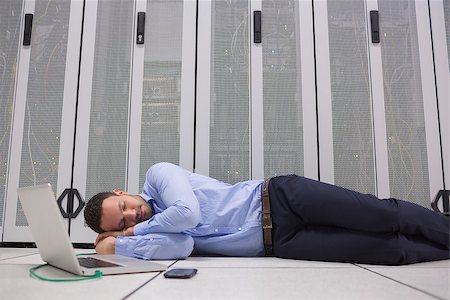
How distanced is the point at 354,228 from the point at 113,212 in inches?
47.7

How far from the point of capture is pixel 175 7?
10.6ft

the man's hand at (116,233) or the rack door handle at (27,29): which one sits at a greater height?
the rack door handle at (27,29)

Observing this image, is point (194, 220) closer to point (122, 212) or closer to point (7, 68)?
point (122, 212)

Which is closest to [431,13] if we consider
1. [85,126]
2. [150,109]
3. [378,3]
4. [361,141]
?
[378,3]

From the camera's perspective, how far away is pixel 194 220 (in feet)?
6.64

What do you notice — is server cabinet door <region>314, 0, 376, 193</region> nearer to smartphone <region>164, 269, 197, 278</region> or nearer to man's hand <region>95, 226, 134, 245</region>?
man's hand <region>95, 226, 134, 245</region>

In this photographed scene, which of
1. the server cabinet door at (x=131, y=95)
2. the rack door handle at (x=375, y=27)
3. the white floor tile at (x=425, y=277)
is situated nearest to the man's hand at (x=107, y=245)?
the server cabinet door at (x=131, y=95)

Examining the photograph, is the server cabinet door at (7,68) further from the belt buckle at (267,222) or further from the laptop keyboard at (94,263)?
the belt buckle at (267,222)

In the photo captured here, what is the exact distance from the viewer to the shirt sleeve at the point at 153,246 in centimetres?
199

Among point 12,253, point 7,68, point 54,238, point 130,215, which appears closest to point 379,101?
point 130,215

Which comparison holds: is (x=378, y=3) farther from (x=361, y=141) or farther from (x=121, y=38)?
(x=121, y=38)

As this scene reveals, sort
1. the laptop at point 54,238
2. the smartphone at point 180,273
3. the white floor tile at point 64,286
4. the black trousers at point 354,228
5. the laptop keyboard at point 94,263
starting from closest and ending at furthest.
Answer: the white floor tile at point 64,286 < the laptop at point 54,238 < the smartphone at point 180,273 < the laptop keyboard at point 94,263 < the black trousers at point 354,228

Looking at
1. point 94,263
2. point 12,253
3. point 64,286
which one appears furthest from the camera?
point 12,253

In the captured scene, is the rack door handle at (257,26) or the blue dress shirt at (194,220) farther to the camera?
the rack door handle at (257,26)
